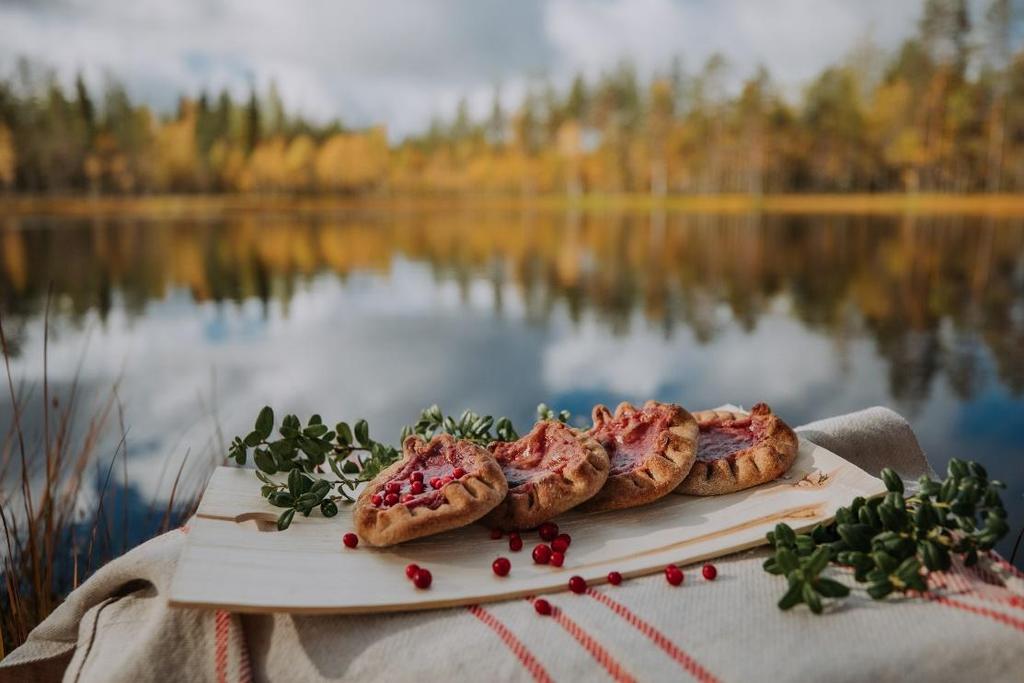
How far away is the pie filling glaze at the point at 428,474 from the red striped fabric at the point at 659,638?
1.46 ft

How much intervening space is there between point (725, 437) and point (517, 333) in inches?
305

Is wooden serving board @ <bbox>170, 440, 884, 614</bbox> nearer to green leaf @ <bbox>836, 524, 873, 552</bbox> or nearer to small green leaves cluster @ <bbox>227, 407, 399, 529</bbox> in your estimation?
small green leaves cluster @ <bbox>227, 407, 399, 529</bbox>

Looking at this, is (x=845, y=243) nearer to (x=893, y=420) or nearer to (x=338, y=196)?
(x=893, y=420)

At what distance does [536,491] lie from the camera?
1965 mm

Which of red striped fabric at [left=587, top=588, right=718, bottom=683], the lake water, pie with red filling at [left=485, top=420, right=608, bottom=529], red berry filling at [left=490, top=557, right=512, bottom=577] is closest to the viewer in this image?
red striped fabric at [left=587, top=588, right=718, bottom=683]

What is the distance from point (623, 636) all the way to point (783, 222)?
30.5 metres

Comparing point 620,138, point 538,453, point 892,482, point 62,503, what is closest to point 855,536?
point 892,482

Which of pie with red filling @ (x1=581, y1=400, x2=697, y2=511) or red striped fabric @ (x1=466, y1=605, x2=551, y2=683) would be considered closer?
red striped fabric @ (x1=466, y1=605, x2=551, y2=683)

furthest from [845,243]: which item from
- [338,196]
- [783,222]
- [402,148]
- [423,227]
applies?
[402,148]

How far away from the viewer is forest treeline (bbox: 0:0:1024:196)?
35.0 metres

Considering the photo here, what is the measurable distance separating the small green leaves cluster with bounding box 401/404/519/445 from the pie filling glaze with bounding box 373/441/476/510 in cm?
25

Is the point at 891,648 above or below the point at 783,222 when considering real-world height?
above

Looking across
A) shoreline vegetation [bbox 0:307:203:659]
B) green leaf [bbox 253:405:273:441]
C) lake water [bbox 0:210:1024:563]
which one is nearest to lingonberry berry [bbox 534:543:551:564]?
green leaf [bbox 253:405:273:441]

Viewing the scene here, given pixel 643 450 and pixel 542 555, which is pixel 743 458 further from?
pixel 542 555
